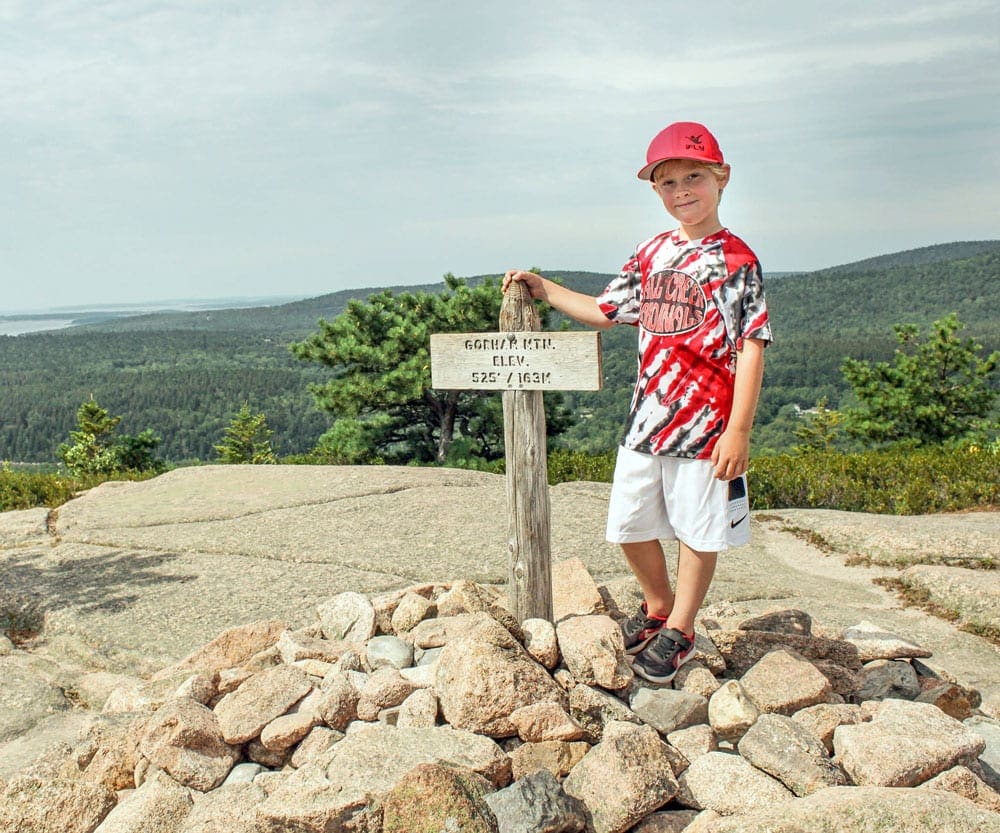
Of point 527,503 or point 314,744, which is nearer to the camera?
point 314,744

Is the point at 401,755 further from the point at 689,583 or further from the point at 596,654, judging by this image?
the point at 689,583

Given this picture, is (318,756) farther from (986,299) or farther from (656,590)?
(986,299)

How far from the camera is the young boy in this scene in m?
3.24

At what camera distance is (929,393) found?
17.6 meters

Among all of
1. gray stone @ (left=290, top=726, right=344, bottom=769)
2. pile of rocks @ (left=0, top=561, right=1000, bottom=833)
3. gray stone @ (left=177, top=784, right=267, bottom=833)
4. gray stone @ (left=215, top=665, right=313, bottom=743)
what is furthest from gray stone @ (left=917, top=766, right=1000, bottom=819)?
gray stone @ (left=215, top=665, right=313, bottom=743)

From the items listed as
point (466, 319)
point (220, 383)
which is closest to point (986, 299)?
point (220, 383)

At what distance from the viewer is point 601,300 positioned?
365 cm

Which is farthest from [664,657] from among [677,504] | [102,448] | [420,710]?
[102,448]

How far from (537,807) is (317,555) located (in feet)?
14.2

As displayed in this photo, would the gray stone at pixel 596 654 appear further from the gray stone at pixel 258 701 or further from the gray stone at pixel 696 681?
the gray stone at pixel 258 701

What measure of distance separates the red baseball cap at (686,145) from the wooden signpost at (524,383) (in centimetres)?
76

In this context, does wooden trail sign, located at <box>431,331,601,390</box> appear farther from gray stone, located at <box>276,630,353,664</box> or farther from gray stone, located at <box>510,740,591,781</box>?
gray stone, located at <box>510,740,591,781</box>

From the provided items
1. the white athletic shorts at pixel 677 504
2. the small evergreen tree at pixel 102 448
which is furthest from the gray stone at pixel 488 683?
the small evergreen tree at pixel 102 448

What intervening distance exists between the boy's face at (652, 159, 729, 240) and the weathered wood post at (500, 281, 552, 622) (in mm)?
756
